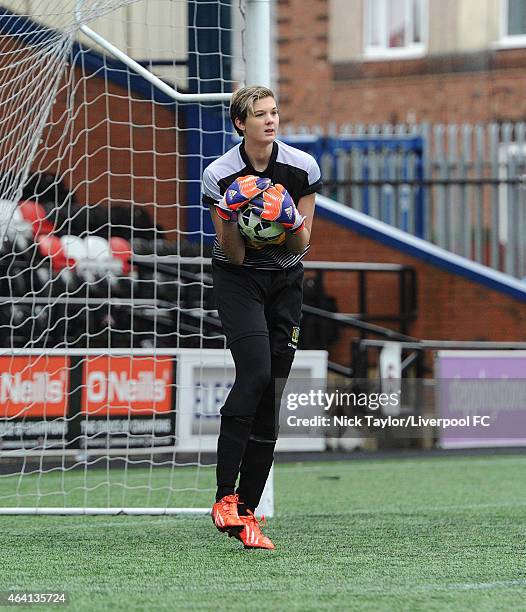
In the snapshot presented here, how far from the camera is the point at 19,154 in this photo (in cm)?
691

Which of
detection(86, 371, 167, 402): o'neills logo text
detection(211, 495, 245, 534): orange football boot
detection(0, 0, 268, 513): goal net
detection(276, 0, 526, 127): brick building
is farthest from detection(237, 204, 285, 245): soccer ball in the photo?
detection(276, 0, 526, 127): brick building

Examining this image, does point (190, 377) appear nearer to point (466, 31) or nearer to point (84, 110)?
point (84, 110)

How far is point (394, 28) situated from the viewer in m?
23.7

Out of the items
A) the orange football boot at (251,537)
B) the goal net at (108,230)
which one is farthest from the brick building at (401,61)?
the orange football boot at (251,537)

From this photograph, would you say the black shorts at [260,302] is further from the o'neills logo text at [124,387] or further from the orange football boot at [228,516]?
the o'neills logo text at [124,387]

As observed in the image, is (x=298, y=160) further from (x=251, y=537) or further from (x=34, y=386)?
(x=34, y=386)

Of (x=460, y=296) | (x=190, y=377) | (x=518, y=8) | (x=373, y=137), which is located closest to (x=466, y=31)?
(x=518, y=8)

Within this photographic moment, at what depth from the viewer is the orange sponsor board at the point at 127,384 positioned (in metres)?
10.1

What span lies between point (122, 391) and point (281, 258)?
5.06 meters

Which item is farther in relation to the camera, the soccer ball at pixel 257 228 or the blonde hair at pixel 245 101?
the blonde hair at pixel 245 101

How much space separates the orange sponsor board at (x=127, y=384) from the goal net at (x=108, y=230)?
0.01m

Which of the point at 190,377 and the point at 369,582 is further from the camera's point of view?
the point at 190,377

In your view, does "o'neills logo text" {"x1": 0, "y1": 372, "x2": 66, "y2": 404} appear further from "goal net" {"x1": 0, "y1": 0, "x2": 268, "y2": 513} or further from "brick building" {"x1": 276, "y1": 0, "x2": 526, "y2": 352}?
"brick building" {"x1": 276, "y1": 0, "x2": 526, "y2": 352}

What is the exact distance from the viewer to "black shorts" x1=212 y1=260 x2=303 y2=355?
17.4ft
